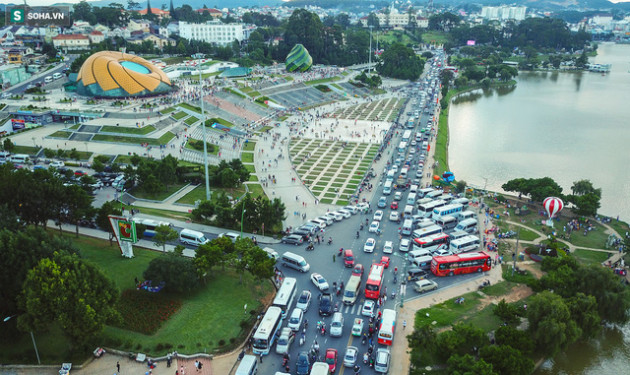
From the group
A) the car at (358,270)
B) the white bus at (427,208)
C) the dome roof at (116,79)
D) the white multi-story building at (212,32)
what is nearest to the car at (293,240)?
the car at (358,270)

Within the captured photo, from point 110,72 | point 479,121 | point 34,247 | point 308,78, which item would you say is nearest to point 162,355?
point 34,247

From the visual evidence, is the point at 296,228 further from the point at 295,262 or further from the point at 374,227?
the point at 295,262

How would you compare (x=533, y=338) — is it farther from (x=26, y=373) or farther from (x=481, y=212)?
(x=26, y=373)

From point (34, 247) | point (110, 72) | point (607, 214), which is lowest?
point (607, 214)

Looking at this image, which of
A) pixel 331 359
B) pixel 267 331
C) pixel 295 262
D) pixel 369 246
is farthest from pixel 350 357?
pixel 369 246

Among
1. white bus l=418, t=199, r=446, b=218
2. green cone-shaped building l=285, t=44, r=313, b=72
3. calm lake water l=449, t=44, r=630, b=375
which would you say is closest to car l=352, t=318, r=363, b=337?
calm lake water l=449, t=44, r=630, b=375

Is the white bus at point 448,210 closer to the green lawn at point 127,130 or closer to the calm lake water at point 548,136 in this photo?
the calm lake water at point 548,136
